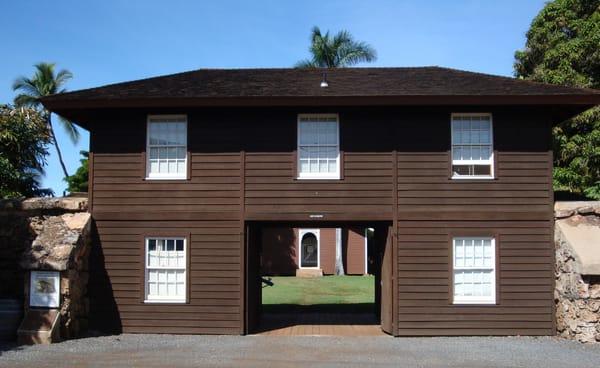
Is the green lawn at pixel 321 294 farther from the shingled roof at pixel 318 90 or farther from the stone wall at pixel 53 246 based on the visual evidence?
the shingled roof at pixel 318 90

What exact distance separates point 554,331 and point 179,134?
940 centimetres

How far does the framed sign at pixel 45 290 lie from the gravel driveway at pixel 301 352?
91 cm

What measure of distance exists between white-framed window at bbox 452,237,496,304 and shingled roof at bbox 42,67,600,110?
3270mm

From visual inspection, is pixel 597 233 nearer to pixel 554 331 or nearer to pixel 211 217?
pixel 554 331

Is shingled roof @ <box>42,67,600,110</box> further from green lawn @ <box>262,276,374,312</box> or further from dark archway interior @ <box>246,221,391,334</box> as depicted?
green lawn @ <box>262,276,374,312</box>

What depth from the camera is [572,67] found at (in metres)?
22.3

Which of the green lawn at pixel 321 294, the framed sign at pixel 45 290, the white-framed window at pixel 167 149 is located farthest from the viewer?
the green lawn at pixel 321 294

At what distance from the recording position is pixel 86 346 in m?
11.8

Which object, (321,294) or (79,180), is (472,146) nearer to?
(321,294)

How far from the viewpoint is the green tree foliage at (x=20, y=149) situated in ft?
68.8

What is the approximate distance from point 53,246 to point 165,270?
2429 millimetres

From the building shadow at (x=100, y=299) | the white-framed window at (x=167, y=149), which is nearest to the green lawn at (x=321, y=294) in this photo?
the building shadow at (x=100, y=299)

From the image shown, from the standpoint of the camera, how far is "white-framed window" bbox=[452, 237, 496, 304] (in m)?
13.2

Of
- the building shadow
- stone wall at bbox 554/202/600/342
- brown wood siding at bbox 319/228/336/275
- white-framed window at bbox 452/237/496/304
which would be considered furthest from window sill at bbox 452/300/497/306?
brown wood siding at bbox 319/228/336/275
